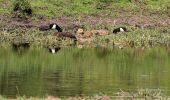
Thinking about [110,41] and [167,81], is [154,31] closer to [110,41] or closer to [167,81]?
[110,41]

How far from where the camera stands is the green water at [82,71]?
90.5 feet

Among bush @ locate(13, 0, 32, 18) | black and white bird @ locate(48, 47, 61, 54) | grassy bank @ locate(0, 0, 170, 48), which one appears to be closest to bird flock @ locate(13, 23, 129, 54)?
grassy bank @ locate(0, 0, 170, 48)

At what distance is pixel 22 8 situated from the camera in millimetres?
60406

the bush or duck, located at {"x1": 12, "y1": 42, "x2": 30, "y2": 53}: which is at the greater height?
the bush

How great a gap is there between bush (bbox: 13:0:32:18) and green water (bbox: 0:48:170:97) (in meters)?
15.6

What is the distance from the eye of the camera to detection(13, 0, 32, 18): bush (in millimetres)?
60031

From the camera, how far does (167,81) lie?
Result: 99.4ft

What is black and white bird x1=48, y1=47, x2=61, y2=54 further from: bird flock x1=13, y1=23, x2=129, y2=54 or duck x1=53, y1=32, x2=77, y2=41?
duck x1=53, y1=32, x2=77, y2=41

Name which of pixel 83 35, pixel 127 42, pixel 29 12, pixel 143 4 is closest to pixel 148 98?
pixel 127 42

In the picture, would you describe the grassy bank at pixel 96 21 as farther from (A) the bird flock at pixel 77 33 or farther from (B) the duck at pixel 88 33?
(B) the duck at pixel 88 33

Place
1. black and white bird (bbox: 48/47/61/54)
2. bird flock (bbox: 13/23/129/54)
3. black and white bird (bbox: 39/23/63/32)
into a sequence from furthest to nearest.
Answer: black and white bird (bbox: 39/23/63/32)
bird flock (bbox: 13/23/129/54)
black and white bird (bbox: 48/47/61/54)

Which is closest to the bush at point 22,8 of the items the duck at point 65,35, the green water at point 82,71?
the duck at point 65,35

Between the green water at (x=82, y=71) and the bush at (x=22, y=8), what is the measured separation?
15.6 metres

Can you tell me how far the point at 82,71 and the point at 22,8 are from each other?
2741 centimetres
